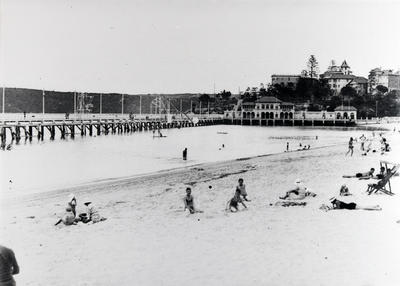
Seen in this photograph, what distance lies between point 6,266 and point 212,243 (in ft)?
12.0

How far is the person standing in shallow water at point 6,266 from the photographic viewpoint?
4098 millimetres

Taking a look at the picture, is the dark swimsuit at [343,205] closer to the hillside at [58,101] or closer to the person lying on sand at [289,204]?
the person lying on sand at [289,204]

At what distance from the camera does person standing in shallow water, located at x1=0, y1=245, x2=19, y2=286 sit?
13.4 feet

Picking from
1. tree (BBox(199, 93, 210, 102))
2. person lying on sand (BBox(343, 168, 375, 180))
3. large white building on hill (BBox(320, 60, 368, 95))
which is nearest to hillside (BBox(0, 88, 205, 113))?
tree (BBox(199, 93, 210, 102))

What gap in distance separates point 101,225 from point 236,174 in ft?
23.3

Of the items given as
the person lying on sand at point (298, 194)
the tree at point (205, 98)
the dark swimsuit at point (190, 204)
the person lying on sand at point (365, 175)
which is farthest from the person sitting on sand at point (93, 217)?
the tree at point (205, 98)

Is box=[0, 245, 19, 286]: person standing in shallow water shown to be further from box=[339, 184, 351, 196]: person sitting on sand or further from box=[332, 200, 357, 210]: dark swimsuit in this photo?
box=[339, 184, 351, 196]: person sitting on sand

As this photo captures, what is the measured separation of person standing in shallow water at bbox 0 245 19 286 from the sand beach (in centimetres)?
199

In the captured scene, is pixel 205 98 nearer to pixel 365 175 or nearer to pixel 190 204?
pixel 365 175

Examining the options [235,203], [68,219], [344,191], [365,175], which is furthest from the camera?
[365,175]

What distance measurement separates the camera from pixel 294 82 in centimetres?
9581

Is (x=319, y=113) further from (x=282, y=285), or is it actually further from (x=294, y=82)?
(x=282, y=285)

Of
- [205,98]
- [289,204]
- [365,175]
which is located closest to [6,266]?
[289,204]

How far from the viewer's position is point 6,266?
13.6ft
